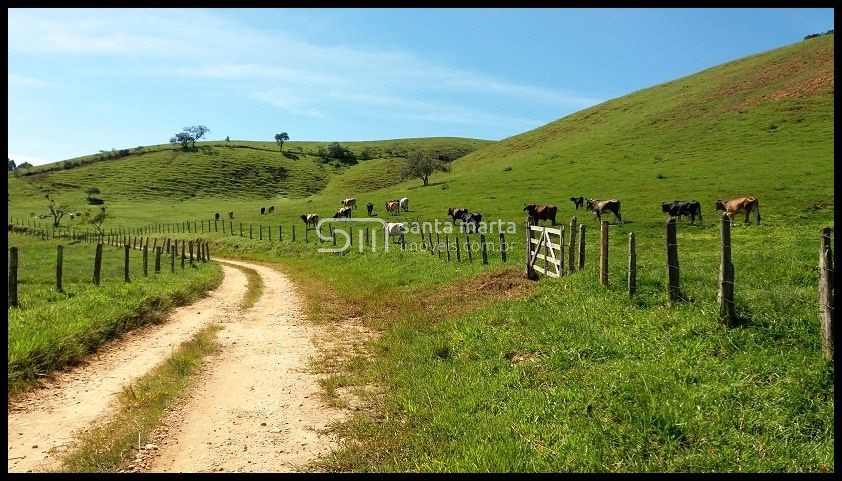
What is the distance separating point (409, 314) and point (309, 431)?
6.60m

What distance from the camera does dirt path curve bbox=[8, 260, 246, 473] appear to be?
582 cm

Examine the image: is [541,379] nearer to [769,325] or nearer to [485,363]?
[485,363]

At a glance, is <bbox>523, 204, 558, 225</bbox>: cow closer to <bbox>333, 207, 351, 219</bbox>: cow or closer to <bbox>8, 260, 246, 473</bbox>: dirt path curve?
<bbox>333, 207, 351, 219</bbox>: cow

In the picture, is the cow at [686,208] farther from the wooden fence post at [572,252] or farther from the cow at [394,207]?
the cow at [394,207]

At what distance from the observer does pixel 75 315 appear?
11.2 meters

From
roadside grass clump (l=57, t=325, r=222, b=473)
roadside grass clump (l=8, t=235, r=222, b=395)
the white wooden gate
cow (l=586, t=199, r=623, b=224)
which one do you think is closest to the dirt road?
roadside grass clump (l=57, t=325, r=222, b=473)

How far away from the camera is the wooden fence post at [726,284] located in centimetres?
722

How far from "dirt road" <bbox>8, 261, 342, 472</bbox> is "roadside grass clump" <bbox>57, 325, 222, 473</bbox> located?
0.18 m

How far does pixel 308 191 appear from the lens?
109m

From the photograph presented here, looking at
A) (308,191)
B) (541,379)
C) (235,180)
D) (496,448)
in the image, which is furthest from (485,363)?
(235,180)
